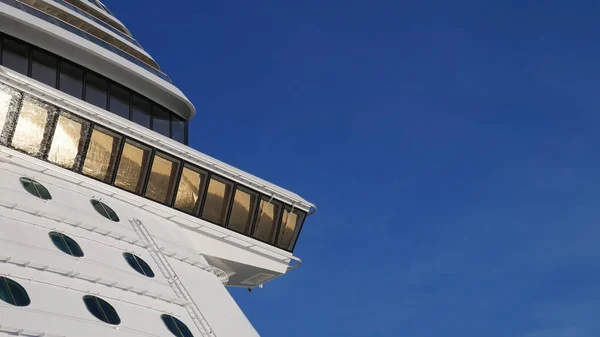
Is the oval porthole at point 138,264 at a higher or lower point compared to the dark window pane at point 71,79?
lower

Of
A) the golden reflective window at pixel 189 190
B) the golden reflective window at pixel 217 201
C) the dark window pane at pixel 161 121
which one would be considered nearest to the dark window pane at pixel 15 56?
the dark window pane at pixel 161 121

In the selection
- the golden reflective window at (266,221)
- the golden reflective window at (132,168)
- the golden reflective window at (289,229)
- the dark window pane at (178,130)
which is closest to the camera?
Result: the golden reflective window at (132,168)

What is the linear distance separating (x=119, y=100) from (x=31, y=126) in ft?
16.2

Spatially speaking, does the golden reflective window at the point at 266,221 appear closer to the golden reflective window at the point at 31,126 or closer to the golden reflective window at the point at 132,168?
the golden reflective window at the point at 132,168

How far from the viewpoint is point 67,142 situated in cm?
1794

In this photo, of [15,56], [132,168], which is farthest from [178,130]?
[15,56]

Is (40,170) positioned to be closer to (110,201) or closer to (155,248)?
(110,201)

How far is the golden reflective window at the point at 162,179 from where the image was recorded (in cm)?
1925

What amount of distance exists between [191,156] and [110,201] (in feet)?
9.46

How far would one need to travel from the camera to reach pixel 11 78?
16.9 meters

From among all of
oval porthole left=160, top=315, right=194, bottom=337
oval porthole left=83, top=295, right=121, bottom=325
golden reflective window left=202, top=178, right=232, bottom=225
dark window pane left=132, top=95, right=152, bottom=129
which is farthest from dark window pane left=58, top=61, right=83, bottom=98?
oval porthole left=83, top=295, right=121, bottom=325

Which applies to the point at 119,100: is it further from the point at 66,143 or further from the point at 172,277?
the point at 172,277

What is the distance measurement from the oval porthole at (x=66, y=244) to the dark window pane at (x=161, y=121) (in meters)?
8.46

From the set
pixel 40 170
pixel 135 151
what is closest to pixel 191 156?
pixel 135 151
